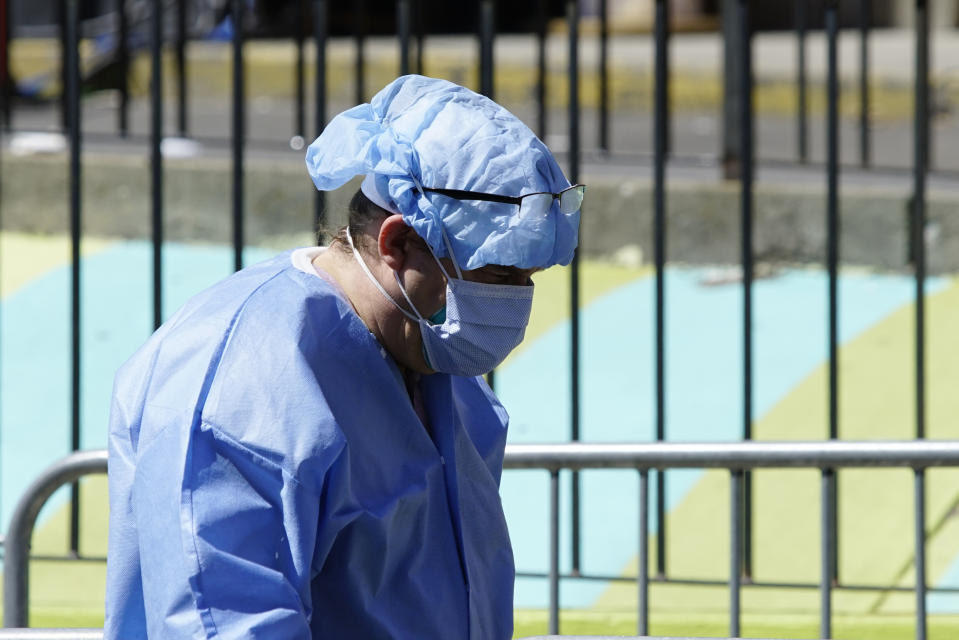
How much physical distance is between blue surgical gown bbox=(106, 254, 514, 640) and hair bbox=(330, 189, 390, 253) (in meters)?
0.08

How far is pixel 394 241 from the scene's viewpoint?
174 cm

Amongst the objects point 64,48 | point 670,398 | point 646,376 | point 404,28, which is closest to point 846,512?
point 670,398

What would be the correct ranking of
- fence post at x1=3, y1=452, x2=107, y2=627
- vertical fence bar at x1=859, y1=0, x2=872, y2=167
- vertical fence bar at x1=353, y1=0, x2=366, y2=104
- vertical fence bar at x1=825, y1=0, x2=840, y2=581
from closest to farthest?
1. fence post at x1=3, y1=452, x2=107, y2=627
2. vertical fence bar at x1=825, y1=0, x2=840, y2=581
3. vertical fence bar at x1=353, y1=0, x2=366, y2=104
4. vertical fence bar at x1=859, y1=0, x2=872, y2=167

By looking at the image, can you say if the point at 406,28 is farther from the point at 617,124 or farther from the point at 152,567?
the point at 617,124

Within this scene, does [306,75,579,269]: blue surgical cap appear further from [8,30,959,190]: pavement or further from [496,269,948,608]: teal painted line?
[8,30,959,190]: pavement

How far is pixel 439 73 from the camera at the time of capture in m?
8.75

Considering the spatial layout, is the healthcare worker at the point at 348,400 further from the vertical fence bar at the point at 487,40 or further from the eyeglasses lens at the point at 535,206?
the vertical fence bar at the point at 487,40

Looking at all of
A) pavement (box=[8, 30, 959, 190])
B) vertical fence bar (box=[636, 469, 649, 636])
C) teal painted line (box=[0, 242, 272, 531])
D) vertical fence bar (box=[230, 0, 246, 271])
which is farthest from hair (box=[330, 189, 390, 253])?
pavement (box=[8, 30, 959, 190])

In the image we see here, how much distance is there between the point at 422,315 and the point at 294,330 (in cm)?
18

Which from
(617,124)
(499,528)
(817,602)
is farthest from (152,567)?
(617,124)

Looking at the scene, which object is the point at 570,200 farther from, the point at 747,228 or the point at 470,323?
the point at 747,228

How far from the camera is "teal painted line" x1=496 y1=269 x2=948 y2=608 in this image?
407 cm

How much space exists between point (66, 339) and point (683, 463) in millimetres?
3010

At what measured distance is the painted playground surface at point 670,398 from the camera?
153 inches
